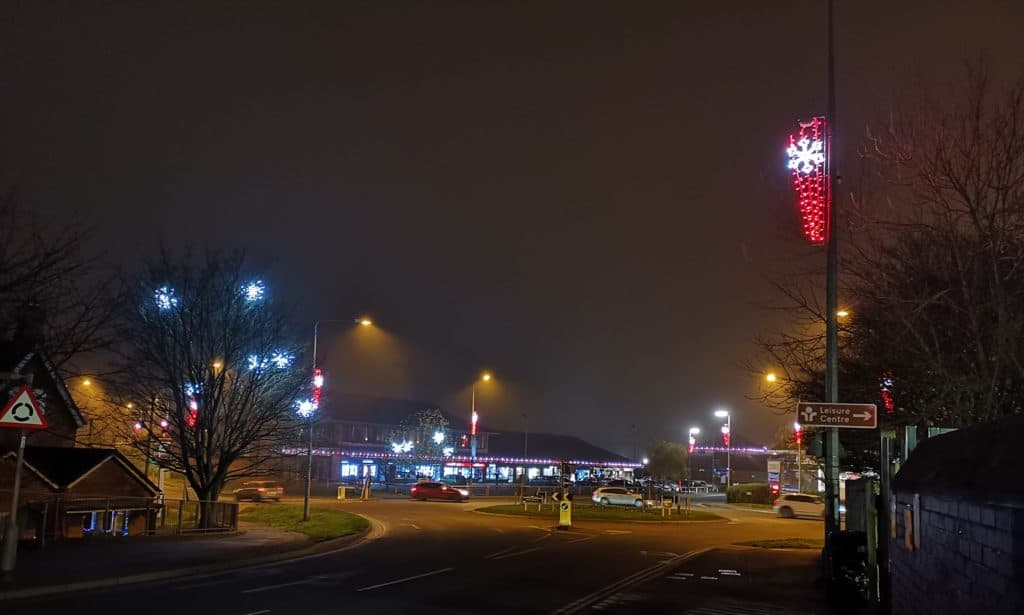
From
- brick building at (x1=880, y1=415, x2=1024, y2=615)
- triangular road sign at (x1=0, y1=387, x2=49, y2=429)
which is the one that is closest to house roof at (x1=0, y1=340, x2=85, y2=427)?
triangular road sign at (x1=0, y1=387, x2=49, y2=429)

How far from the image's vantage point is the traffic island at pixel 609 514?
127 ft

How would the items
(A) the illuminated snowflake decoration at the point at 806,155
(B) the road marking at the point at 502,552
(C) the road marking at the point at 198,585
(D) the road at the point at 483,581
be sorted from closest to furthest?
(D) the road at the point at 483,581 < (C) the road marking at the point at 198,585 < (A) the illuminated snowflake decoration at the point at 806,155 < (B) the road marking at the point at 502,552

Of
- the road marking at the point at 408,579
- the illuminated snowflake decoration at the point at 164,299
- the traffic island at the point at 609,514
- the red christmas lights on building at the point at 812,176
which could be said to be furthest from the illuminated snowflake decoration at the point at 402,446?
the red christmas lights on building at the point at 812,176

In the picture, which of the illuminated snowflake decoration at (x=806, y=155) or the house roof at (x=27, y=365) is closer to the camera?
the illuminated snowflake decoration at (x=806, y=155)

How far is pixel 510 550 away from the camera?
23516mm

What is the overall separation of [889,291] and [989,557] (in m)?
10.0

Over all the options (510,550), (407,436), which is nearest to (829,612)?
(510,550)

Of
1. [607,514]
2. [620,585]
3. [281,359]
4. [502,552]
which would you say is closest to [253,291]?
[281,359]

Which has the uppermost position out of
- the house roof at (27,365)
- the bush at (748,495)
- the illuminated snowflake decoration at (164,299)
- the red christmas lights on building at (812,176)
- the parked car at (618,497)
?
the red christmas lights on building at (812,176)

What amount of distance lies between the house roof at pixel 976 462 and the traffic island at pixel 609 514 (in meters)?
30.8

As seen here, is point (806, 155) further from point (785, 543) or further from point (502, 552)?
point (785, 543)

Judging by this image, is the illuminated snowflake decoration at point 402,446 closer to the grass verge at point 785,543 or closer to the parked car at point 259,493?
the parked car at point 259,493

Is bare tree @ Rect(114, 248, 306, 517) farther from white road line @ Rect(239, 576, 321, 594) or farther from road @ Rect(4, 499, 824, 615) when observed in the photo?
white road line @ Rect(239, 576, 321, 594)

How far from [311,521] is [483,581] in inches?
646
